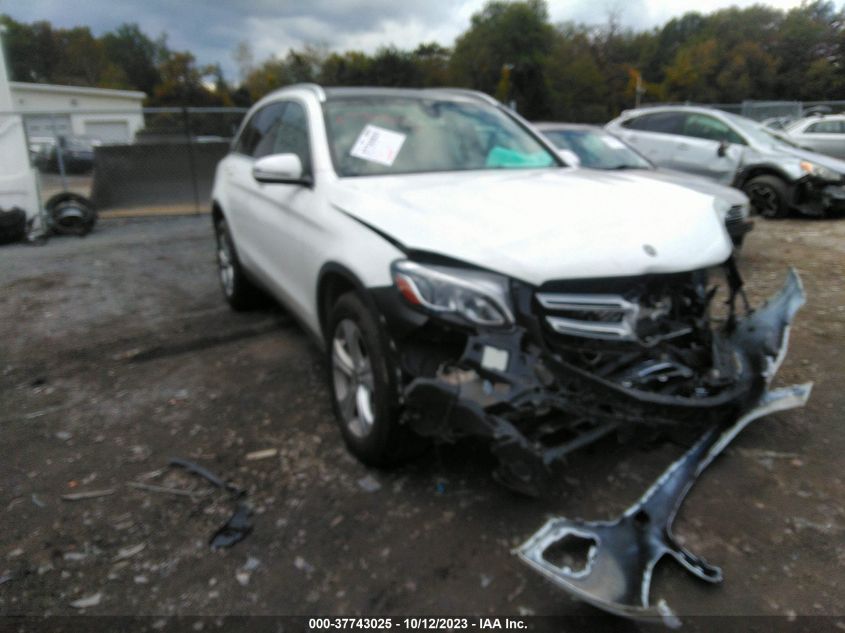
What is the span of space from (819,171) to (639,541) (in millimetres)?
8462

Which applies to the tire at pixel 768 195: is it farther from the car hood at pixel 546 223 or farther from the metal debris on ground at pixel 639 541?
the metal debris on ground at pixel 639 541

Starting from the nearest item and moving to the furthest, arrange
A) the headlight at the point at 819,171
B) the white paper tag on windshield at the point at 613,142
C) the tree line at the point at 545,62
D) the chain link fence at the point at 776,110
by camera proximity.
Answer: the white paper tag on windshield at the point at 613,142, the headlight at the point at 819,171, the chain link fence at the point at 776,110, the tree line at the point at 545,62

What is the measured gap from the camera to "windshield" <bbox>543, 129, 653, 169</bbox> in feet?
22.3

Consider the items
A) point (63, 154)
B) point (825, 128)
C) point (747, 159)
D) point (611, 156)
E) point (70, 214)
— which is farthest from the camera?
point (825, 128)

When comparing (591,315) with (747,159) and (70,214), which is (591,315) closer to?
(747,159)

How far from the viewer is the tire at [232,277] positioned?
5.11 meters

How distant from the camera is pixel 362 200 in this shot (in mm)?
2891

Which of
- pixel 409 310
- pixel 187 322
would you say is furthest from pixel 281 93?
pixel 409 310

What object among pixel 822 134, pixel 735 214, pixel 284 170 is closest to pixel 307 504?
pixel 284 170

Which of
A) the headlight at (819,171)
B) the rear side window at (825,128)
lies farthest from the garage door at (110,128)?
the rear side window at (825,128)

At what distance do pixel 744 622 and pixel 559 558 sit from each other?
63cm

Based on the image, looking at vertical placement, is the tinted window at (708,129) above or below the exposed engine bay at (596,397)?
above

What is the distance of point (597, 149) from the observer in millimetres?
7055

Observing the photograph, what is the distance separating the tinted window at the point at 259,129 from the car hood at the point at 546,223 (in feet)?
5.34
